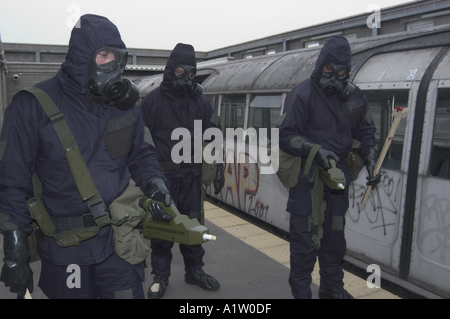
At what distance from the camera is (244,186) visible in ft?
21.6

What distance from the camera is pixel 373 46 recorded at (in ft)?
15.1

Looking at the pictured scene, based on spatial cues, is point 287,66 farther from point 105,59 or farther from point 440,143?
point 105,59

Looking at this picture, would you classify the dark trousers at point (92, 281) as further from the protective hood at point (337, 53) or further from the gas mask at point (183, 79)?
the protective hood at point (337, 53)

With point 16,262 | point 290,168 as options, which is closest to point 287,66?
point 290,168

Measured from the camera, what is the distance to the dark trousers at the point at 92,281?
220cm

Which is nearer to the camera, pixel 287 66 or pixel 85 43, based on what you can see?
pixel 85 43

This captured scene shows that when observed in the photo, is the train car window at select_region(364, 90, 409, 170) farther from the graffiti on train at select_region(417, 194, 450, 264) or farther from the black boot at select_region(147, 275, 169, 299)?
the black boot at select_region(147, 275, 169, 299)

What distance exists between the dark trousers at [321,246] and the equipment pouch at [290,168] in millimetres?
174

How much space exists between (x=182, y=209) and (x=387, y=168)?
2.13m

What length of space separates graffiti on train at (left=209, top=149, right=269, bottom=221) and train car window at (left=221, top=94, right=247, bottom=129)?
500 mm

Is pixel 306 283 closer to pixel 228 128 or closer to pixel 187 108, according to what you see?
pixel 187 108

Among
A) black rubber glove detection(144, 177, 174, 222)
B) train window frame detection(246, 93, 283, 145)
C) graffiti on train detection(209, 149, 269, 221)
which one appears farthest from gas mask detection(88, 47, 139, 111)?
graffiti on train detection(209, 149, 269, 221)

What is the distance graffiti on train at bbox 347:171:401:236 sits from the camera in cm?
397
